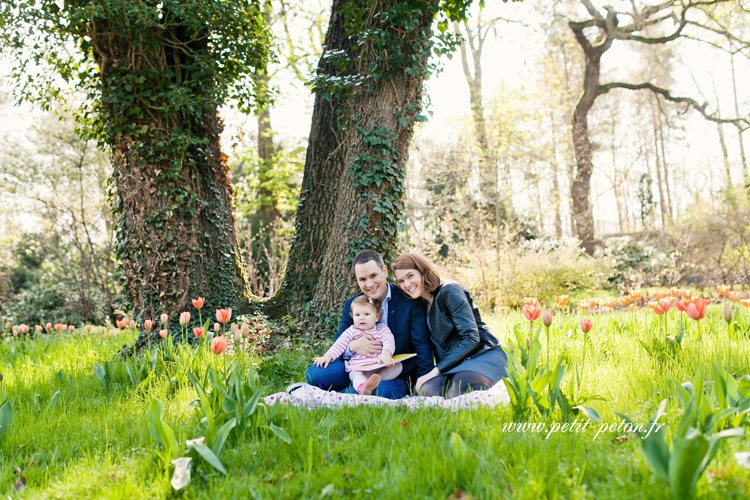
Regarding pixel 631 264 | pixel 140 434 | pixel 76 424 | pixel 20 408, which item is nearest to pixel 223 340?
pixel 140 434

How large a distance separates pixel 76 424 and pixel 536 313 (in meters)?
2.70

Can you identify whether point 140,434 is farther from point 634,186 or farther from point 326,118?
point 634,186

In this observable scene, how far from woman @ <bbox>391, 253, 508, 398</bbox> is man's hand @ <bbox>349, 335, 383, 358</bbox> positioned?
0.35 meters

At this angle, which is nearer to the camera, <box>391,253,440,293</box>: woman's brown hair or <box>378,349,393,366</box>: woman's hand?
<box>378,349,393,366</box>: woman's hand

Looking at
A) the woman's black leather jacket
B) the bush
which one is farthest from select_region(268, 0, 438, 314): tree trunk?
the bush

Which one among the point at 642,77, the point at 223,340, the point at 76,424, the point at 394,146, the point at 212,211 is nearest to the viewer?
the point at 223,340

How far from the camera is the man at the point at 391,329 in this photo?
10.9 feet

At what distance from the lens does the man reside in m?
3.33

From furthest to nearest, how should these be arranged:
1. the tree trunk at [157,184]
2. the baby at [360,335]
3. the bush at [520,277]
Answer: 1. the bush at [520,277]
2. the tree trunk at [157,184]
3. the baby at [360,335]

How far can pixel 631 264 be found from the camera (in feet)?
42.4

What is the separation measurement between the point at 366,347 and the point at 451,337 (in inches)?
22.9

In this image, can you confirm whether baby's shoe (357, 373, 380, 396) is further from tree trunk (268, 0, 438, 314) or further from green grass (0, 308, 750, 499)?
tree trunk (268, 0, 438, 314)

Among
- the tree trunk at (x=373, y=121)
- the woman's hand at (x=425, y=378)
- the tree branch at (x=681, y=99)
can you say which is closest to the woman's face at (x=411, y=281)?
the woman's hand at (x=425, y=378)

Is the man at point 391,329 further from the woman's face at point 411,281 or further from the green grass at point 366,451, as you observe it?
the green grass at point 366,451
